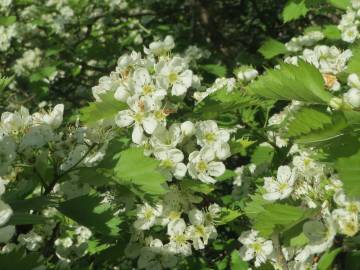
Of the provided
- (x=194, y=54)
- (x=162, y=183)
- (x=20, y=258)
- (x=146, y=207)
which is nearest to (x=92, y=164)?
(x=146, y=207)

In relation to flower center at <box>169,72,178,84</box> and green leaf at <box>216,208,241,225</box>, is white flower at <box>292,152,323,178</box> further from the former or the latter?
flower center at <box>169,72,178,84</box>

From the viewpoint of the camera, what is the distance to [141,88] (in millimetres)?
2098

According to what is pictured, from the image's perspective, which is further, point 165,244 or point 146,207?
point 165,244

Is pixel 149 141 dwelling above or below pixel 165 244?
above

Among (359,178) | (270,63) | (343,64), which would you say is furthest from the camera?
(270,63)

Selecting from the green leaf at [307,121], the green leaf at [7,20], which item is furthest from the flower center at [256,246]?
the green leaf at [7,20]

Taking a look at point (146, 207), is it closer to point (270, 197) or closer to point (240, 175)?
point (270, 197)

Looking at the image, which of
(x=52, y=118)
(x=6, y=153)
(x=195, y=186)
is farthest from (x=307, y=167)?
(x=6, y=153)

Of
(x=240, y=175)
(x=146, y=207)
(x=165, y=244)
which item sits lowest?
(x=240, y=175)

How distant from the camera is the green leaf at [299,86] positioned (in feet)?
5.30

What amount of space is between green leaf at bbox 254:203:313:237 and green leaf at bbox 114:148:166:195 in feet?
1.42

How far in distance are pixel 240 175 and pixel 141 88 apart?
1.54m

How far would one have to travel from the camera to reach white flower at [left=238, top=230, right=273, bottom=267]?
2.31m

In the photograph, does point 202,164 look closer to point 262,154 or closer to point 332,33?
point 262,154
